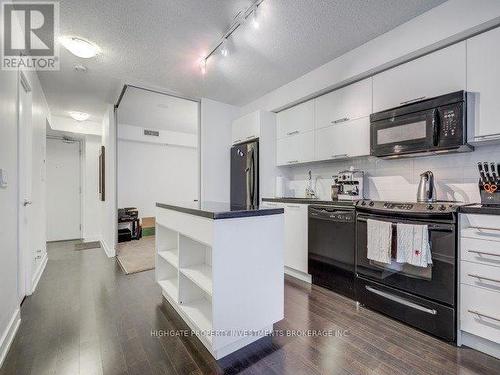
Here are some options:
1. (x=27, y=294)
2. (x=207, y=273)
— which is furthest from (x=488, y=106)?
(x=27, y=294)

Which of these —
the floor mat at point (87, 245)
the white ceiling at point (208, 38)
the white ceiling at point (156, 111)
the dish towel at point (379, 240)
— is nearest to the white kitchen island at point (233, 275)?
the dish towel at point (379, 240)

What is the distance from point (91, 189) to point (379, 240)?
18.5 feet

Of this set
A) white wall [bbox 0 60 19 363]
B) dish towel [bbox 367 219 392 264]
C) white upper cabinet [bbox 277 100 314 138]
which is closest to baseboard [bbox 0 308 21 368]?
white wall [bbox 0 60 19 363]

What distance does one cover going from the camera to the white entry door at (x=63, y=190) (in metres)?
5.05

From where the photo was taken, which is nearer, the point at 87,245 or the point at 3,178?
the point at 3,178

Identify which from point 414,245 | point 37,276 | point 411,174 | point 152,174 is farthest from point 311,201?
point 152,174

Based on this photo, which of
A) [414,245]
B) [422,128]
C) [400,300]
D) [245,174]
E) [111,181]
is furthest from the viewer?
[111,181]

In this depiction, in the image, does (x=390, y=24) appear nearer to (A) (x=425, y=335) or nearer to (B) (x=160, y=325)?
(A) (x=425, y=335)

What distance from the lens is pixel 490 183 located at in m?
1.76

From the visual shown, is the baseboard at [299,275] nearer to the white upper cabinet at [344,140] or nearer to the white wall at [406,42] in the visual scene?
the white upper cabinet at [344,140]

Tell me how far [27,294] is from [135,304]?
3.94 feet

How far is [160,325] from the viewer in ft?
6.34

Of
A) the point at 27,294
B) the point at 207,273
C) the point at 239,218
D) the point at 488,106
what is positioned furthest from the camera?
the point at 27,294

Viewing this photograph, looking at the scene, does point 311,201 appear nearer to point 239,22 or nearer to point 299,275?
point 299,275
